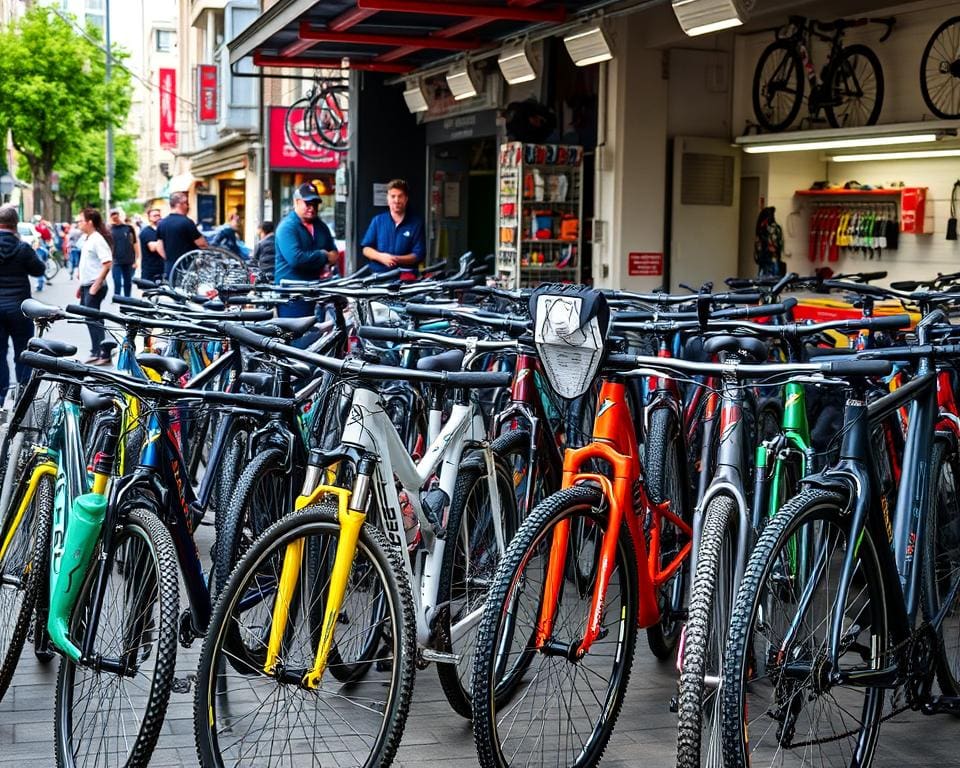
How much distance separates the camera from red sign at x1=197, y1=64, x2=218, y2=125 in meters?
33.1

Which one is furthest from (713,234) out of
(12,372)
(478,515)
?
(478,515)

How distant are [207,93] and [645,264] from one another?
76.5 ft

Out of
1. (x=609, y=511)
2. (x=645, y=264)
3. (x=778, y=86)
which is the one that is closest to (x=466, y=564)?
(x=609, y=511)

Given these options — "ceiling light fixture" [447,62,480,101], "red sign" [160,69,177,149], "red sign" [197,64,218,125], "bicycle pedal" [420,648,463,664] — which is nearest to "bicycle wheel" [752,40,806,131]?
"ceiling light fixture" [447,62,480,101]

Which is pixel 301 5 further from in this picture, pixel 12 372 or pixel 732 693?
pixel 732 693

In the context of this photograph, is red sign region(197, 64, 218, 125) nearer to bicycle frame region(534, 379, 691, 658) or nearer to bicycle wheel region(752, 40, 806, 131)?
bicycle wheel region(752, 40, 806, 131)

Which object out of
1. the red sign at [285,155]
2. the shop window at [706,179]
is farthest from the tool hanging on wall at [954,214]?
the red sign at [285,155]

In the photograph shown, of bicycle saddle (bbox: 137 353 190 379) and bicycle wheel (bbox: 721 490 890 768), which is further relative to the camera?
bicycle saddle (bbox: 137 353 190 379)

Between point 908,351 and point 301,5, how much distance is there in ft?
31.9

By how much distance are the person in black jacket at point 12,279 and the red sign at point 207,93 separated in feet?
73.3

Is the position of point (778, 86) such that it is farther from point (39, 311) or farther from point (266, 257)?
point (39, 311)

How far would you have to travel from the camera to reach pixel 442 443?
420 cm

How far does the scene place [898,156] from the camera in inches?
462

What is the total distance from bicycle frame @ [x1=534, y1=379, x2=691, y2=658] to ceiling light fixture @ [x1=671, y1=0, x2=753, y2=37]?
5370 millimetres
